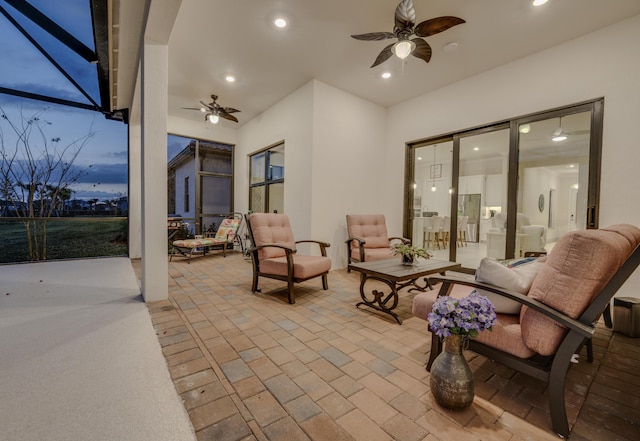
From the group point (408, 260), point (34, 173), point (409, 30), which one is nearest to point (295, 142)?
point (409, 30)

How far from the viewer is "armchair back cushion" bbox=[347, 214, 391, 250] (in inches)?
174

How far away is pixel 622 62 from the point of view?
2.82 metres

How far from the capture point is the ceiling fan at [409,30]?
7.77 feet

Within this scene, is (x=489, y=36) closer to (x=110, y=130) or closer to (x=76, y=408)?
(x=76, y=408)

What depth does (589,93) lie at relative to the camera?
302 centimetres

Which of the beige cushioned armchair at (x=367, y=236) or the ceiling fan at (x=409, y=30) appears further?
the beige cushioned armchair at (x=367, y=236)

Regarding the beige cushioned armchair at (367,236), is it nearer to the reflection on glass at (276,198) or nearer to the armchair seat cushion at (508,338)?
the reflection on glass at (276,198)

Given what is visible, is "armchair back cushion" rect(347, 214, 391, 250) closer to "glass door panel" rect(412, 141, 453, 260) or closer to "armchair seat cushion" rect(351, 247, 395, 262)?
"armchair seat cushion" rect(351, 247, 395, 262)

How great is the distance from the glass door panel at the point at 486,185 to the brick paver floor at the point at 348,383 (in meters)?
1.95

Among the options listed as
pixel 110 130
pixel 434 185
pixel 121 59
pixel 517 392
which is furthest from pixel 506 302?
pixel 110 130

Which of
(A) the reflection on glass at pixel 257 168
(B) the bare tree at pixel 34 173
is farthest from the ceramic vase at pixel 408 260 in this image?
(B) the bare tree at pixel 34 173

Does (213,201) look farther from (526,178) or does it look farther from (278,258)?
(526,178)

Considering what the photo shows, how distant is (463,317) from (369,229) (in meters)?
3.29

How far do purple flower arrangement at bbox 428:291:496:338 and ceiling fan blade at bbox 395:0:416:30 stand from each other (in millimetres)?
2466
